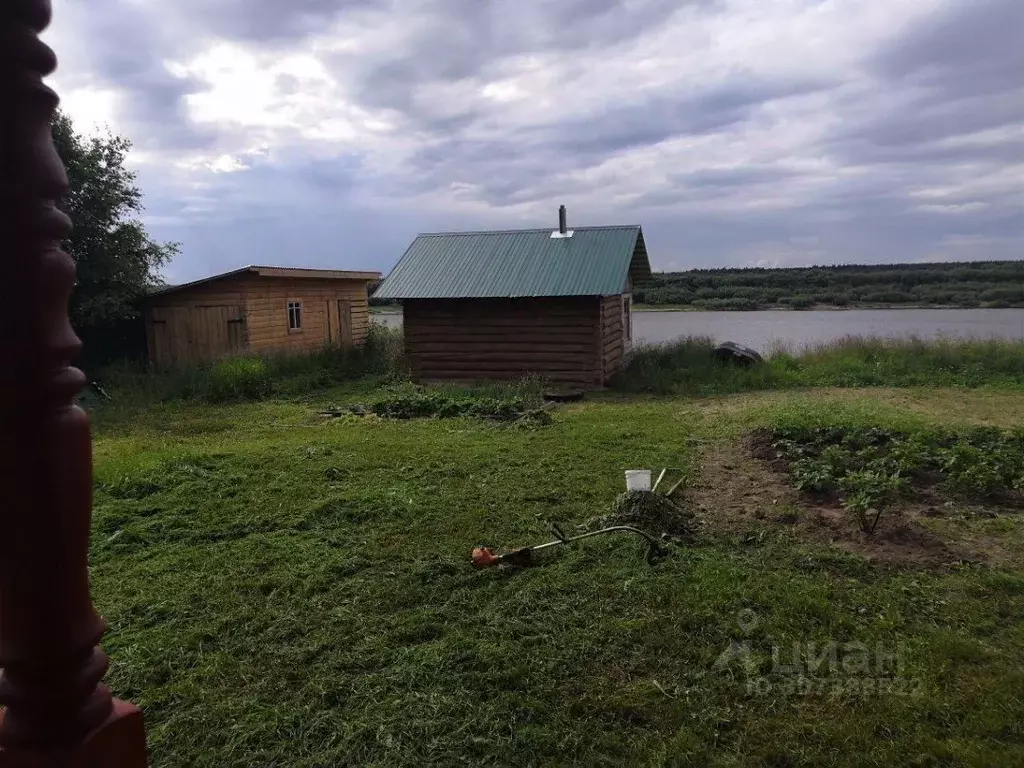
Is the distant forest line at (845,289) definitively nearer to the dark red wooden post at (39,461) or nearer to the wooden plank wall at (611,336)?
the wooden plank wall at (611,336)

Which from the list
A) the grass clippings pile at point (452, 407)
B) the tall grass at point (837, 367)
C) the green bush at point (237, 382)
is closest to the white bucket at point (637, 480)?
the grass clippings pile at point (452, 407)

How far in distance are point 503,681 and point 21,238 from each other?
130 inches

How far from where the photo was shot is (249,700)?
3.41 meters

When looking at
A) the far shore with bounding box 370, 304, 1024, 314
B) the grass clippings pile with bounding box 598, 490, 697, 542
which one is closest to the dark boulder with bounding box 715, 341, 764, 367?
the grass clippings pile with bounding box 598, 490, 697, 542

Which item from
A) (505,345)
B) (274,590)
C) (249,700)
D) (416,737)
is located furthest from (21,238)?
(505,345)

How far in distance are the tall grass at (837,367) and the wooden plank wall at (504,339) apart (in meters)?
1.24

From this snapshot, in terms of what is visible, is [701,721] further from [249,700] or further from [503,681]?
[249,700]

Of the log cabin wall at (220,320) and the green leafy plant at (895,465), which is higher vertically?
the log cabin wall at (220,320)

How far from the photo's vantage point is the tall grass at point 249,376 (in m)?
14.3

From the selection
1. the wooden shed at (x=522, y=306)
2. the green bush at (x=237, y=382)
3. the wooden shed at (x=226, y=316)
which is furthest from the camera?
the wooden shed at (x=226, y=316)

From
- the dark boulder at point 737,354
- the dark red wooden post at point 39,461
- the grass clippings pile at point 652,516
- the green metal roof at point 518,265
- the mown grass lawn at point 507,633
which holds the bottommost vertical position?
the mown grass lawn at point 507,633

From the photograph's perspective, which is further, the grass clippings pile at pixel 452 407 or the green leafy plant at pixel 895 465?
the grass clippings pile at pixel 452 407

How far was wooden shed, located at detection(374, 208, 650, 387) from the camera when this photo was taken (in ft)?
49.3

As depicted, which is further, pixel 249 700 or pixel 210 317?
pixel 210 317
